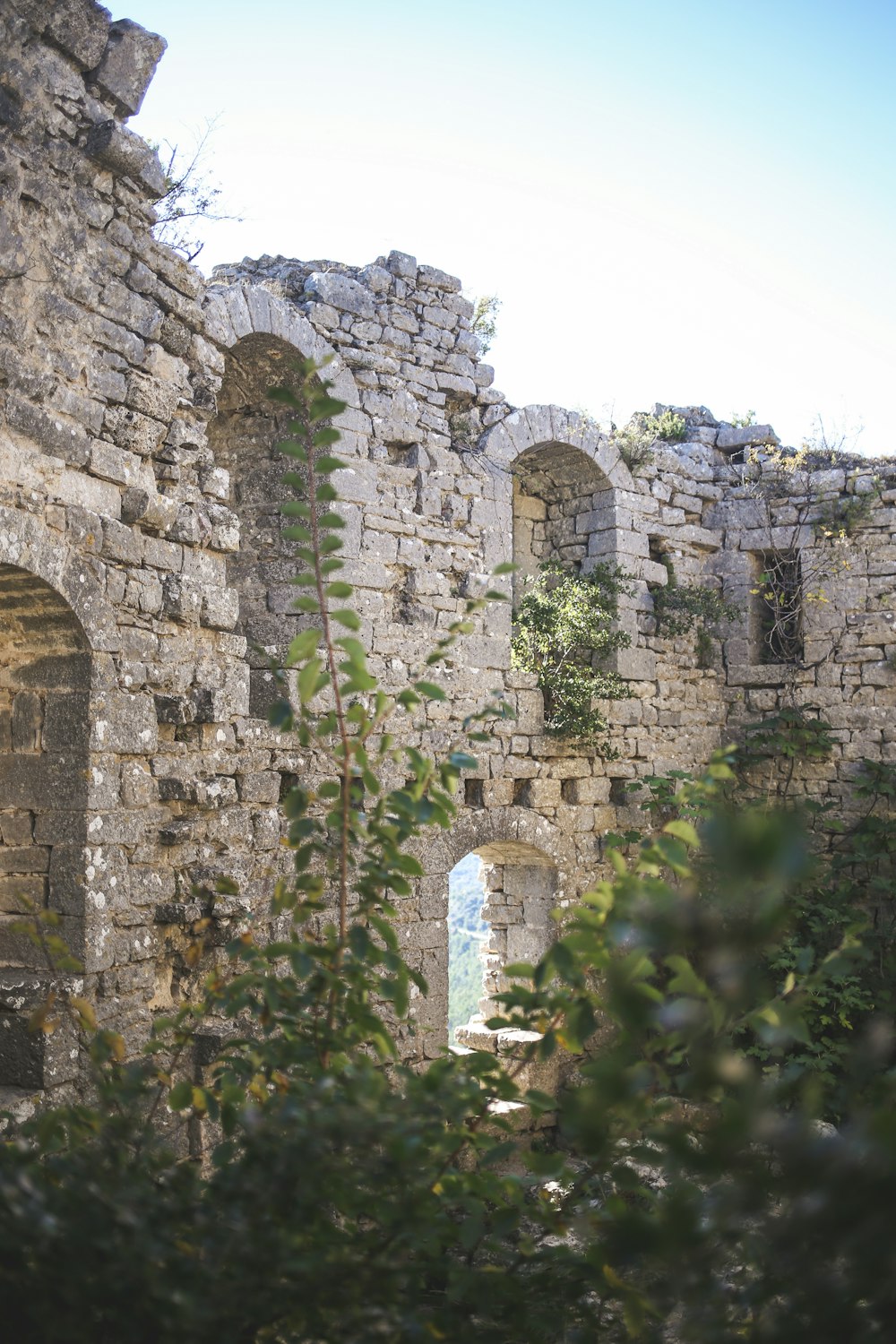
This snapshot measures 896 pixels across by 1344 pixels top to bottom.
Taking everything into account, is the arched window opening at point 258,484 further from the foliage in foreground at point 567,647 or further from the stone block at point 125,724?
the foliage in foreground at point 567,647

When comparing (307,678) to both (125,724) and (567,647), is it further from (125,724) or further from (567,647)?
(567,647)

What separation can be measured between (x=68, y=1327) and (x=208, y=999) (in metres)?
0.91

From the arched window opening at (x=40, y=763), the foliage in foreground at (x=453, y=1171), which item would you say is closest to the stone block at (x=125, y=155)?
the arched window opening at (x=40, y=763)

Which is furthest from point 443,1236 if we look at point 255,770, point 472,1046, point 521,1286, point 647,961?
point 472,1046

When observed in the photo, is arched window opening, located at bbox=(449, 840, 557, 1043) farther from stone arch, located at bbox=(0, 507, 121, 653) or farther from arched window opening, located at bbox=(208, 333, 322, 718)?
stone arch, located at bbox=(0, 507, 121, 653)

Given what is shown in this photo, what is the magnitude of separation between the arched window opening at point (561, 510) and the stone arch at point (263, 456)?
207 centimetres

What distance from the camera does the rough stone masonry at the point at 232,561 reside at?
3975mm

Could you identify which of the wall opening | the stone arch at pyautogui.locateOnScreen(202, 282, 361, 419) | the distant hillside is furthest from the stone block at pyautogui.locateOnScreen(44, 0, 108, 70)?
the distant hillside

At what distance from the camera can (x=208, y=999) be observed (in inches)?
89.5

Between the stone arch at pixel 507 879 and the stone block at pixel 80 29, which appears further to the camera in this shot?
the stone arch at pixel 507 879

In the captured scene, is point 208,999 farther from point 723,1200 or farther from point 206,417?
point 206,417

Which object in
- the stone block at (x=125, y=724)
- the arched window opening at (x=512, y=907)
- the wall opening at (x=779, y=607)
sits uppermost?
the wall opening at (x=779, y=607)

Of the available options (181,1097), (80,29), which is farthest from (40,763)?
(80,29)

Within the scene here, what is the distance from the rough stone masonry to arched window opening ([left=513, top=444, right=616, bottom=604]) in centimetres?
2
